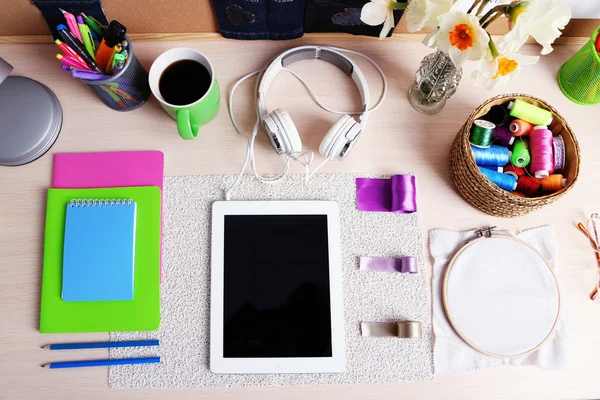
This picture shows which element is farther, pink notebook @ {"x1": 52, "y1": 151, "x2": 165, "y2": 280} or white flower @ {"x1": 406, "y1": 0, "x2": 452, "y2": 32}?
pink notebook @ {"x1": 52, "y1": 151, "x2": 165, "y2": 280}

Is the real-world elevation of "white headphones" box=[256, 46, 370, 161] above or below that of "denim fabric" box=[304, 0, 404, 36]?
below

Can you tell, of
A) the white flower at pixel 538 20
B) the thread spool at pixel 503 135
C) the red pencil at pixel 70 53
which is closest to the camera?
the white flower at pixel 538 20

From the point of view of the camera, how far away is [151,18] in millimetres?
746

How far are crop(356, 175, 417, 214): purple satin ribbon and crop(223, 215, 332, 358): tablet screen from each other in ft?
0.30

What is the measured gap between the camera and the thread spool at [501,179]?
0.69m

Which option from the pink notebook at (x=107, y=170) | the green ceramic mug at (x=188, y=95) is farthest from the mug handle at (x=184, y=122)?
the pink notebook at (x=107, y=170)

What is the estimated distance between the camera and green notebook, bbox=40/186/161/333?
67cm

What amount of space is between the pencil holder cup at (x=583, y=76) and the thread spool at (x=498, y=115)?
170 millimetres

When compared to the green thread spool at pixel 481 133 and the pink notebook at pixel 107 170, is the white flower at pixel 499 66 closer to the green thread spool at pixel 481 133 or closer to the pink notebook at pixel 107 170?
the green thread spool at pixel 481 133

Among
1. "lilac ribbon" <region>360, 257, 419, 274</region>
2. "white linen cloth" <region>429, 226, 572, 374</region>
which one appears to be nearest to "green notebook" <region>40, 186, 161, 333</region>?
"lilac ribbon" <region>360, 257, 419, 274</region>

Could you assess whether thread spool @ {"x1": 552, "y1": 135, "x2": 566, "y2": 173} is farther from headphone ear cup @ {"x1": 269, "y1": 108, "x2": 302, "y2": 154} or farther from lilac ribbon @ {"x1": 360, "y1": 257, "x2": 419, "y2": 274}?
headphone ear cup @ {"x1": 269, "y1": 108, "x2": 302, "y2": 154}

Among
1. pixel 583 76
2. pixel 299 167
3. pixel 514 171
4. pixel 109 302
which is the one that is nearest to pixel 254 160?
pixel 299 167

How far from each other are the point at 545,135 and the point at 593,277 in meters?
0.26

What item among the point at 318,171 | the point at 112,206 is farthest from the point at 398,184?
the point at 112,206
